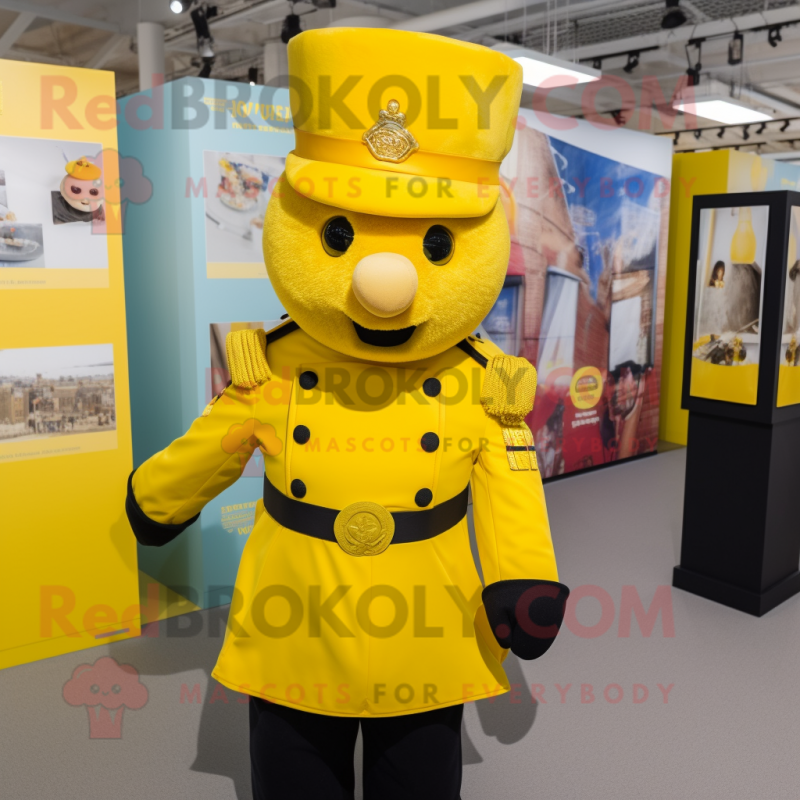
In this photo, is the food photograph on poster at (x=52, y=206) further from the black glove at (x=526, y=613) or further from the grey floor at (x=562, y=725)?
the black glove at (x=526, y=613)

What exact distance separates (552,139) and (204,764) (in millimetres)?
4009

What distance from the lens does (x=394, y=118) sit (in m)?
1.36

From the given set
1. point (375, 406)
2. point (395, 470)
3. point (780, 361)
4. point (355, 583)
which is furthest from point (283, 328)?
point (780, 361)

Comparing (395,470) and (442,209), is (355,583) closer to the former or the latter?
(395,470)

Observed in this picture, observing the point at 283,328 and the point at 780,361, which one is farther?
the point at 780,361

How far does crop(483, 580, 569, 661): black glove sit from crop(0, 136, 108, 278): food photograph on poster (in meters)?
1.97

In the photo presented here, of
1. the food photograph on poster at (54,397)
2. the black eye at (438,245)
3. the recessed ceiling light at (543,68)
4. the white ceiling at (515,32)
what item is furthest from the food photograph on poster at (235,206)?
the white ceiling at (515,32)

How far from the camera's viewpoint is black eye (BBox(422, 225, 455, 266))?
1.42 meters

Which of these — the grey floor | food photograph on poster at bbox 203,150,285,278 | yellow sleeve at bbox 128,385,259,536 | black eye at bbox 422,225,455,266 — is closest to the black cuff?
yellow sleeve at bbox 128,385,259,536

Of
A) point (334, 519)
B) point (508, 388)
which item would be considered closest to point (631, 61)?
point (508, 388)

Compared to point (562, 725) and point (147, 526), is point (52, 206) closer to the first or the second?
→ point (147, 526)

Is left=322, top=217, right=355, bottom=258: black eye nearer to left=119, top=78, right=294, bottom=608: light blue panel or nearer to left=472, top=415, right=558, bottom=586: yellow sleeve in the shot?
left=472, top=415, right=558, bottom=586: yellow sleeve

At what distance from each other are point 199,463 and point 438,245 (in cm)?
66

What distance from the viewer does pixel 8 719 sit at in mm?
2588
